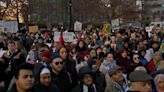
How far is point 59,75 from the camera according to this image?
8.96m

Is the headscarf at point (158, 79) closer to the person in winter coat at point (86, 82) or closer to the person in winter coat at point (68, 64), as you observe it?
the person in winter coat at point (86, 82)

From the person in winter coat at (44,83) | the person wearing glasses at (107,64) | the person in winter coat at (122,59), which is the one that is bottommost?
the person in winter coat at (122,59)

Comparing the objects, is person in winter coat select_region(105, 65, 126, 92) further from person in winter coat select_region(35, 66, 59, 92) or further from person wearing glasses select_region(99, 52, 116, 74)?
person wearing glasses select_region(99, 52, 116, 74)

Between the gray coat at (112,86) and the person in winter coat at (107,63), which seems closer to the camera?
the gray coat at (112,86)

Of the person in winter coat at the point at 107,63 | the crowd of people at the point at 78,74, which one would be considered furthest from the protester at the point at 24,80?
the person in winter coat at the point at 107,63

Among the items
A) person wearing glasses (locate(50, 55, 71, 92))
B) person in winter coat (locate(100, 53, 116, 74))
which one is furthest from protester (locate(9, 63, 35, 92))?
person in winter coat (locate(100, 53, 116, 74))

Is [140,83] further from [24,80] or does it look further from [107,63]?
[107,63]

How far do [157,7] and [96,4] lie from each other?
76.3 meters

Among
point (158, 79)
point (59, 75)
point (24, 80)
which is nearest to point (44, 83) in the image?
point (59, 75)

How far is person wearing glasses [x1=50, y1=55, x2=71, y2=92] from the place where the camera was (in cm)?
888

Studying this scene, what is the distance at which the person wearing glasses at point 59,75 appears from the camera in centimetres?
888

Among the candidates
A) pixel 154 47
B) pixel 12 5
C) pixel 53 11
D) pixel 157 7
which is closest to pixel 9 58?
pixel 154 47

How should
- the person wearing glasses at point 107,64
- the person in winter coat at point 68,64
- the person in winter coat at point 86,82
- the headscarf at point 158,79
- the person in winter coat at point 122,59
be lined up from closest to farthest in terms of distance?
the headscarf at point 158,79 → the person in winter coat at point 86,82 → the person in winter coat at point 68,64 → the person wearing glasses at point 107,64 → the person in winter coat at point 122,59

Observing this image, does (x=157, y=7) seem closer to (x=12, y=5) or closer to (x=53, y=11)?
(x=53, y=11)
